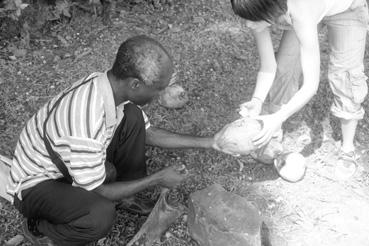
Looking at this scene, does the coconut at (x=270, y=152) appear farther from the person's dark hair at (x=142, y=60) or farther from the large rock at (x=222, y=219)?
the person's dark hair at (x=142, y=60)

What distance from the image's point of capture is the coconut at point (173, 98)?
11.7 feet

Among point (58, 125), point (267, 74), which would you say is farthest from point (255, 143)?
point (58, 125)

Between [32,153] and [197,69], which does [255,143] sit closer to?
[32,153]

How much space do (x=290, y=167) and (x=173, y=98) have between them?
1001 mm

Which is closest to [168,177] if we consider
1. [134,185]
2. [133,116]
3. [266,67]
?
[134,185]

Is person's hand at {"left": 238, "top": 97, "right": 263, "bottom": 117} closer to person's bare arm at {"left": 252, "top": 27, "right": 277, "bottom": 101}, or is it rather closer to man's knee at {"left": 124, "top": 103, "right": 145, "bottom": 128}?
person's bare arm at {"left": 252, "top": 27, "right": 277, "bottom": 101}

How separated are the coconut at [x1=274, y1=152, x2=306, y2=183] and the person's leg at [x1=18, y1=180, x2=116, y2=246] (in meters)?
Answer: 1.17

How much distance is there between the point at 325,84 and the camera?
3809mm

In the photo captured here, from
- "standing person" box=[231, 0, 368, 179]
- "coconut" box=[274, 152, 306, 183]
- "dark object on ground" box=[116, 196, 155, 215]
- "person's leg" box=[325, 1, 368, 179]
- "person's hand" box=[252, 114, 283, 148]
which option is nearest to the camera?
"standing person" box=[231, 0, 368, 179]

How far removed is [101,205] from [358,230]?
1.50m

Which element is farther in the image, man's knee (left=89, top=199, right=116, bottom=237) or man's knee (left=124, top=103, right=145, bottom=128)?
man's knee (left=124, top=103, right=145, bottom=128)

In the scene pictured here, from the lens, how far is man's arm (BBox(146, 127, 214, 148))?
2.71 m

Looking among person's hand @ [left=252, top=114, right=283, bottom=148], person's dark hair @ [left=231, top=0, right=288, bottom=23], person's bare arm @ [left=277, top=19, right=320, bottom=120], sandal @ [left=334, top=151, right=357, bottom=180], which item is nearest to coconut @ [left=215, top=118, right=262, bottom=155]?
person's hand @ [left=252, top=114, right=283, bottom=148]

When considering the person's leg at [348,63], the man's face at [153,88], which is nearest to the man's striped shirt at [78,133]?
the man's face at [153,88]
